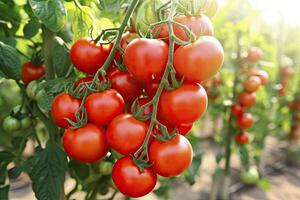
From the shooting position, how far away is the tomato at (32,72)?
3.59 feet

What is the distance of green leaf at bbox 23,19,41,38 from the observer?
1.05m

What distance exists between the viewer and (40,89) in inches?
37.3

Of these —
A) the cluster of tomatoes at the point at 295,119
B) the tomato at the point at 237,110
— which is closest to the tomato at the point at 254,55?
the tomato at the point at 237,110

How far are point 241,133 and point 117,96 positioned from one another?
1.95 meters

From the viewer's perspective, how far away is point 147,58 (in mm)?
677

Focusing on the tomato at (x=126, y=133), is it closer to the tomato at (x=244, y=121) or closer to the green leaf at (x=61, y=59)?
the green leaf at (x=61, y=59)

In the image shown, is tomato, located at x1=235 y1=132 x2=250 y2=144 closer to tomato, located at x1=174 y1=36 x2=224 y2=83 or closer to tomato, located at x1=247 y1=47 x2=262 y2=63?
tomato, located at x1=247 y1=47 x2=262 y2=63

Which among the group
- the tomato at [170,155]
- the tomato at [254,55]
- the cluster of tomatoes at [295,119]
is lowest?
the cluster of tomatoes at [295,119]

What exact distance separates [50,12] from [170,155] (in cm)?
40

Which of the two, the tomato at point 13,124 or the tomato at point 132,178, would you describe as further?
the tomato at point 13,124

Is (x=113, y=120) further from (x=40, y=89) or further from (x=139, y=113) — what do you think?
(x=40, y=89)

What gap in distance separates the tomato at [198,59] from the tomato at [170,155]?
122mm

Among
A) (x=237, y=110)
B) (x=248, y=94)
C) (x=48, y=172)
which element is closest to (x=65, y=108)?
(x=48, y=172)

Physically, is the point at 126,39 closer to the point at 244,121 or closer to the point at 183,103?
the point at 183,103
